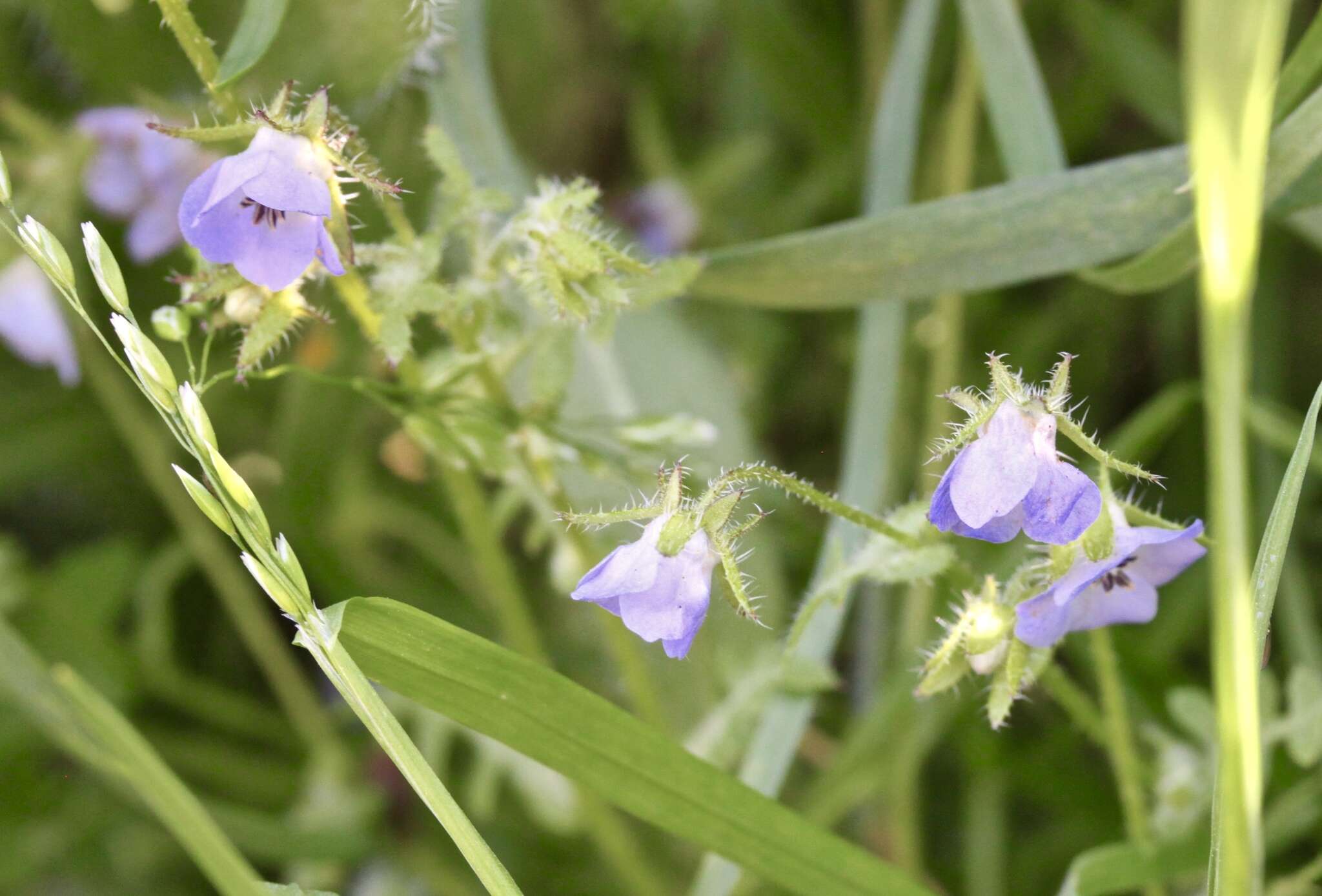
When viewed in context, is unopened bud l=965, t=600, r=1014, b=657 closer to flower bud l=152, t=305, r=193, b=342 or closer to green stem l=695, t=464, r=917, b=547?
green stem l=695, t=464, r=917, b=547

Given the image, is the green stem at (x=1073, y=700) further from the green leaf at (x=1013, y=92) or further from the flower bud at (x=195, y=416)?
the flower bud at (x=195, y=416)

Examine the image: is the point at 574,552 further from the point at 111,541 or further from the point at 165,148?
the point at 111,541

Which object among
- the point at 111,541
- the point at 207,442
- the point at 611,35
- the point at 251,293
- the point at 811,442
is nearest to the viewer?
the point at 207,442

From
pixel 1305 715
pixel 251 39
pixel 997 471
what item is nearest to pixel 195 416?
pixel 251 39

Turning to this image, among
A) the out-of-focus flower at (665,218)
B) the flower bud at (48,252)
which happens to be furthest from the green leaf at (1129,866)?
the out-of-focus flower at (665,218)

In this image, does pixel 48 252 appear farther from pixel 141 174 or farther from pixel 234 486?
pixel 141 174

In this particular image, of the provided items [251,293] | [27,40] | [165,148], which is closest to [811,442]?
[165,148]

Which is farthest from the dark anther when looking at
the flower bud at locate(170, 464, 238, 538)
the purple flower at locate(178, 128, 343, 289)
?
the flower bud at locate(170, 464, 238, 538)
